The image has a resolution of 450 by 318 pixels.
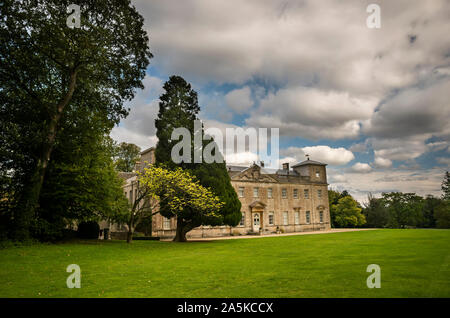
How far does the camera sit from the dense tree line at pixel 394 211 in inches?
1956

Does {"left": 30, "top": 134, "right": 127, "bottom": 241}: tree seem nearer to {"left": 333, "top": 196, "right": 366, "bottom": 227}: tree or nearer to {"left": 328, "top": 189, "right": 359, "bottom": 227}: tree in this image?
{"left": 333, "top": 196, "right": 366, "bottom": 227}: tree

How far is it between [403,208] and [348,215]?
16394 millimetres

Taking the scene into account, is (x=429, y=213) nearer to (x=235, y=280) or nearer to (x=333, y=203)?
(x=333, y=203)

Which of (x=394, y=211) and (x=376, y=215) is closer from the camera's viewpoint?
(x=376, y=215)

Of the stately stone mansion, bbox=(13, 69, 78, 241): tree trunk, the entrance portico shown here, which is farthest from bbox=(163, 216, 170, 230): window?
bbox=(13, 69, 78, 241): tree trunk

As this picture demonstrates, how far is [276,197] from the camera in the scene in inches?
1606

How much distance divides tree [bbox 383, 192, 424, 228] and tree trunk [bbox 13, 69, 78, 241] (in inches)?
2200

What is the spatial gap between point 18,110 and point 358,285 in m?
19.0

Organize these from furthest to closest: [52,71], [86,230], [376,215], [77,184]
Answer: [376,215] < [86,230] < [52,71] < [77,184]

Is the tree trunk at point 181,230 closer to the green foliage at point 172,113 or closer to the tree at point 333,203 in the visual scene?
the green foliage at point 172,113

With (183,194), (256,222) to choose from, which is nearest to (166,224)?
(183,194)

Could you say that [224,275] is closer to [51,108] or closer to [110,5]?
[51,108]

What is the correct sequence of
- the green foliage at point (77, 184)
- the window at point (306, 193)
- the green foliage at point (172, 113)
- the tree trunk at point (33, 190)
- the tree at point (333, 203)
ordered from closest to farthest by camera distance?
the tree trunk at point (33, 190) → the green foliage at point (77, 184) → the green foliage at point (172, 113) → the window at point (306, 193) → the tree at point (333, 203)

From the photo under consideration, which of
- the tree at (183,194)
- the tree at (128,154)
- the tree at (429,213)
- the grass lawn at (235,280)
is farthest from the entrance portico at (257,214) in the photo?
the tree at (429,213)
